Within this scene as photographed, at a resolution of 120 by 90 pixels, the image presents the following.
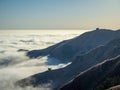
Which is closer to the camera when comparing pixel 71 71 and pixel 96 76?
pixel 96 76

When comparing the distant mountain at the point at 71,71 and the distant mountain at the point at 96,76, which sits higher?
the distant mountain at the point at 96,76

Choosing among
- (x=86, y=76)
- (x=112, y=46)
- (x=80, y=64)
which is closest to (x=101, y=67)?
(x=86, y=76)

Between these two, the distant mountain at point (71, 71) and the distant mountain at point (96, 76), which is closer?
the distant mountain at point (96, 76)

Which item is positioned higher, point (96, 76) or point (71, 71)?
point (96, 76)

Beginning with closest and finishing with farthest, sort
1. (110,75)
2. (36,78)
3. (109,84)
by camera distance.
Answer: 1. (109,84)
2. (110,75)
3. (36,78)

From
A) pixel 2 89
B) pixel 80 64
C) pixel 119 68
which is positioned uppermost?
pixel 119 68

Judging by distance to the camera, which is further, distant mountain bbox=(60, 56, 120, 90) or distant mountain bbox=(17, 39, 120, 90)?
distant mountain bbox=(17, 39, 120, 90)

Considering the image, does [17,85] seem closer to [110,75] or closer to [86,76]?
[86,76]

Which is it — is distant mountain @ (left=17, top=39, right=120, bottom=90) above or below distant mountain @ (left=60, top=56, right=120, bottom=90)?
below
